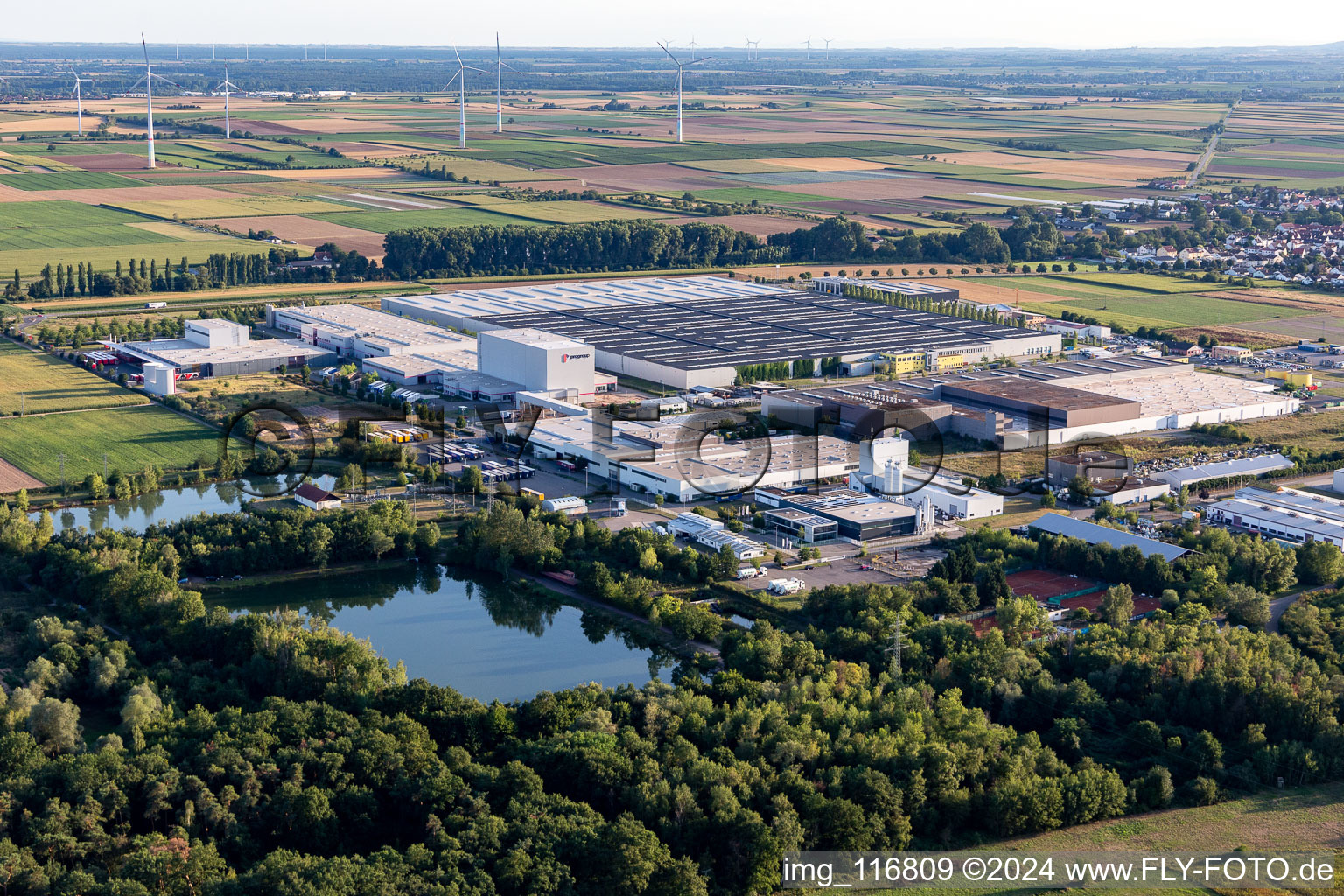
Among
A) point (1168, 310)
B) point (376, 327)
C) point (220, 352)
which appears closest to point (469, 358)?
point (376, 327)

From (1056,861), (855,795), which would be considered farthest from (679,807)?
(1056,861)

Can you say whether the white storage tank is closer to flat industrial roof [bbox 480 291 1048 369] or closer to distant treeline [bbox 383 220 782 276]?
flat industrial roof [bbox 480 291 1048 369]

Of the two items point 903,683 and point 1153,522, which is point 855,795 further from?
point 1153,522

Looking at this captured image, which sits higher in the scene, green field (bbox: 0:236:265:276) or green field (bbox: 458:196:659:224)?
green field (bbox: 458:196:659:224)

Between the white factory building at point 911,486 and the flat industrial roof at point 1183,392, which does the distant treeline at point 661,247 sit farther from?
the white factory building at point 911,486

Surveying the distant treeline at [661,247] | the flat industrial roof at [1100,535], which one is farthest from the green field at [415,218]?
the flat industrial roof at [1100,535]

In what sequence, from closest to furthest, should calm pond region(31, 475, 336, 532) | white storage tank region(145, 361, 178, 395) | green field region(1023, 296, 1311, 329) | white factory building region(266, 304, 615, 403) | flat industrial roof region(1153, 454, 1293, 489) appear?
calm pond region(31, 475, 336, 532)
flat industrial roof region(1153, 454, 1293, 489)
white storage tank region(145, 361, 178, 395)
white factory building region(266, 304, 615, 403)
green field region(1023, 296, 1311, 329)

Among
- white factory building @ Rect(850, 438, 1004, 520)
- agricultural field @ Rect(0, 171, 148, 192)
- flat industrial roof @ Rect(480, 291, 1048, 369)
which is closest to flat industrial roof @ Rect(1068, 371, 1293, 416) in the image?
flat industrial roof @ Rect(480, 291, 1048, 369)
